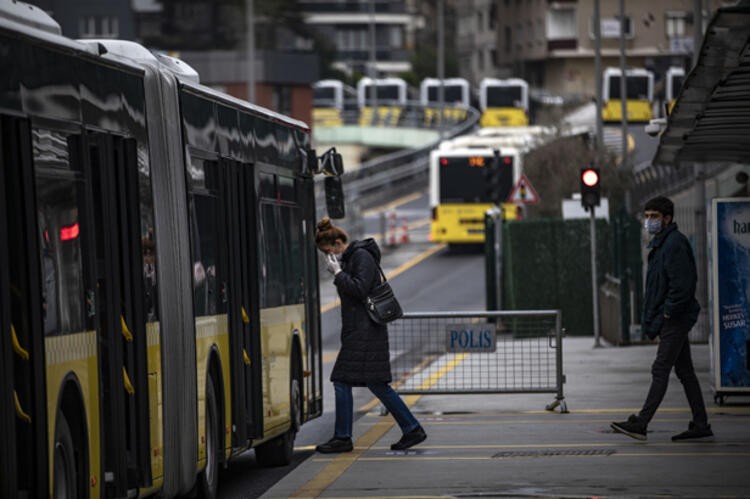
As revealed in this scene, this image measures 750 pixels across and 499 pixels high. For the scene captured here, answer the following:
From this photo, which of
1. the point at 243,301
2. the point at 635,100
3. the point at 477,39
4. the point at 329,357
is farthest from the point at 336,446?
the point at 477,39

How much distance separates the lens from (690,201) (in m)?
48.7

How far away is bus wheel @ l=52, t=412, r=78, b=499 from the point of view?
9.09m

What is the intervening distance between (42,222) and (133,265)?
1.71 m

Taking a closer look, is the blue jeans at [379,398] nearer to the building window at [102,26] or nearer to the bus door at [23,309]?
the bus door at [23,309]

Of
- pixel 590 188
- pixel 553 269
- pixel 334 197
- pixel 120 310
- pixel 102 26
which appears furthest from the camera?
pixel 102 26

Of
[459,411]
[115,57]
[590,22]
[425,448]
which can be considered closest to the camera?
[115,57]

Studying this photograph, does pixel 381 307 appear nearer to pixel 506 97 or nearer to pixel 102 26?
pixel 102 26

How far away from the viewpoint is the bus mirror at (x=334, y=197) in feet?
58.2

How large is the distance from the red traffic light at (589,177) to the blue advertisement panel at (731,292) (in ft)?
36.9

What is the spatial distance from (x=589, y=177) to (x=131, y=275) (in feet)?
64.0

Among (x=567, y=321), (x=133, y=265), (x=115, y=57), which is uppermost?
(x=115, y=57)

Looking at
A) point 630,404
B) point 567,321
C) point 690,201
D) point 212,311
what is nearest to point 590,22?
point 690,201

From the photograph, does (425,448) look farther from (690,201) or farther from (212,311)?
(690,201)

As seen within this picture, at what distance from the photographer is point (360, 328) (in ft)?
49.4
